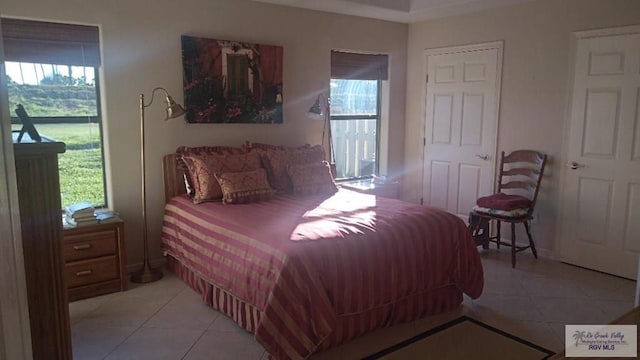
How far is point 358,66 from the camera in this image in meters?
5.31

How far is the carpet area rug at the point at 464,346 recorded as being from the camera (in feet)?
9.01

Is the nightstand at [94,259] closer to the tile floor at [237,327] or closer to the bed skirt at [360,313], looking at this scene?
the tile floor at [237,327]

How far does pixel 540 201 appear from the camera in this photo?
14.8 feet

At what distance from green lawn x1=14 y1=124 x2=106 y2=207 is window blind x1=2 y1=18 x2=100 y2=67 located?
516mm

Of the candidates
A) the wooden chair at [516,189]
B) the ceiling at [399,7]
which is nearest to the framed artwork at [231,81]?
the ceiling at [399,7]

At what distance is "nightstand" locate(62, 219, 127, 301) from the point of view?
11.2ft

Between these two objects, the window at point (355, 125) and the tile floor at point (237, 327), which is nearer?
the tile floor at point (237, 327)

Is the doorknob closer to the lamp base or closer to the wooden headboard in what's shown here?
the wooden headboard

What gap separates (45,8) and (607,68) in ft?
14.6

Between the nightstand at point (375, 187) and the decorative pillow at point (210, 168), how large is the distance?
1.36 metres

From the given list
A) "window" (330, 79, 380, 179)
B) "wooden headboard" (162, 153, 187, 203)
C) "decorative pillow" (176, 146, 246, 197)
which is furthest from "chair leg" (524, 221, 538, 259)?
"wooden headboard" (162, 153, 187, 203)

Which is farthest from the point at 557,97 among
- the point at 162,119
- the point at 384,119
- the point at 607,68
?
the point at 162,119

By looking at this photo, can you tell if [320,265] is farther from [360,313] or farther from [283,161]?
[283,161]

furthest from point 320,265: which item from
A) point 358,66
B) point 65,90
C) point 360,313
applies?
point 358,66
